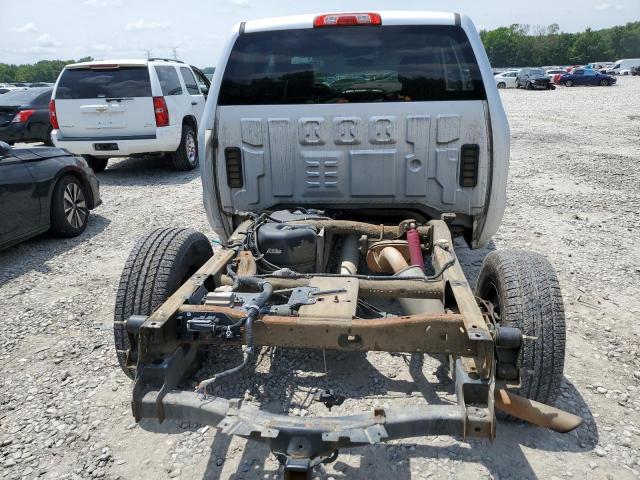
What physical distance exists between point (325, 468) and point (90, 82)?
8.96m

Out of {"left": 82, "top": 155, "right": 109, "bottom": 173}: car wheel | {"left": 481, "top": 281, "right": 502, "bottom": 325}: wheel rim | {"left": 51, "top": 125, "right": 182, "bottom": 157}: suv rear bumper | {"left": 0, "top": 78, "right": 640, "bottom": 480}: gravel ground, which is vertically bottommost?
{"left": 0, "top": 78, "right": 640, "bottom": 480}: gravel ground

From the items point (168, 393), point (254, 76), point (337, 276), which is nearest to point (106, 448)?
point (168, 393)

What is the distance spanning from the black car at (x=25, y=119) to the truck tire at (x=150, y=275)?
11.8 metres

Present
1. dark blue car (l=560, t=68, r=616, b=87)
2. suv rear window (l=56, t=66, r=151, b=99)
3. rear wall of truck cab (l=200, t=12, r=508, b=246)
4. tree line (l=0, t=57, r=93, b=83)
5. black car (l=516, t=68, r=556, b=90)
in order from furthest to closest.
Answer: tree line (l=0, t=57, r=93, b=83)
dark blue car (l=560, t=68, r=616, b=87)
black car (l=516, t=68, r=556, b=90)
suv rear window (l=56, t=66, r=151, b=99)
rear wall of truck cab (l=200, t=12, r=508, b=246)

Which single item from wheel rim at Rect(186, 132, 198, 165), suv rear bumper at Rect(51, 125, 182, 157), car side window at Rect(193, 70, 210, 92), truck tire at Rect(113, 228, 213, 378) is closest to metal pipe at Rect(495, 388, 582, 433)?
truck tire at Rect(113, 228, 213, 378)

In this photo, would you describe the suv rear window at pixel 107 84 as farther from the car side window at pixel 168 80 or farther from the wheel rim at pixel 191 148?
the wheel rim at pixel 191 148

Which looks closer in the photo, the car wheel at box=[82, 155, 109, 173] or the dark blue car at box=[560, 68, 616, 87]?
the car wheel at box=[82, 155, 109, 173]

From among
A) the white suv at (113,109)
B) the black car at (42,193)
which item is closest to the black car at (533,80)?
the white suv at (113,109)

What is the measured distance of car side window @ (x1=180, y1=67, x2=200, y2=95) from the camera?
36.4ft

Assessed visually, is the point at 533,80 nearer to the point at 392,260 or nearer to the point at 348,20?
the point at 348,20

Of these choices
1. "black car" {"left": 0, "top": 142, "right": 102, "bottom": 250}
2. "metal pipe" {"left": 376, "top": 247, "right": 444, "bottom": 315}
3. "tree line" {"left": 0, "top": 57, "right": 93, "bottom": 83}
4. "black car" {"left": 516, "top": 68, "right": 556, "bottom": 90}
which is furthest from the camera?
"tree line" {"left": 0, "top": 57, "right": 93, "bottom": 83}

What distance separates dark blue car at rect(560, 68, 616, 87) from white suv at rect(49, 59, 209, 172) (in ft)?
138

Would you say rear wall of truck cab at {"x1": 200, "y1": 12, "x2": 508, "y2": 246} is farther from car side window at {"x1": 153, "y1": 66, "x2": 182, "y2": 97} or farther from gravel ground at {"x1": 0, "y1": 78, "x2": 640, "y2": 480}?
car side window at {"x1": 153, "y1": 66, "x2": 182, "y2": 97}

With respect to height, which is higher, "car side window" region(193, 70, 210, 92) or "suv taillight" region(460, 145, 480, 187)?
"car side window" region(193, 70, 210, 92)
